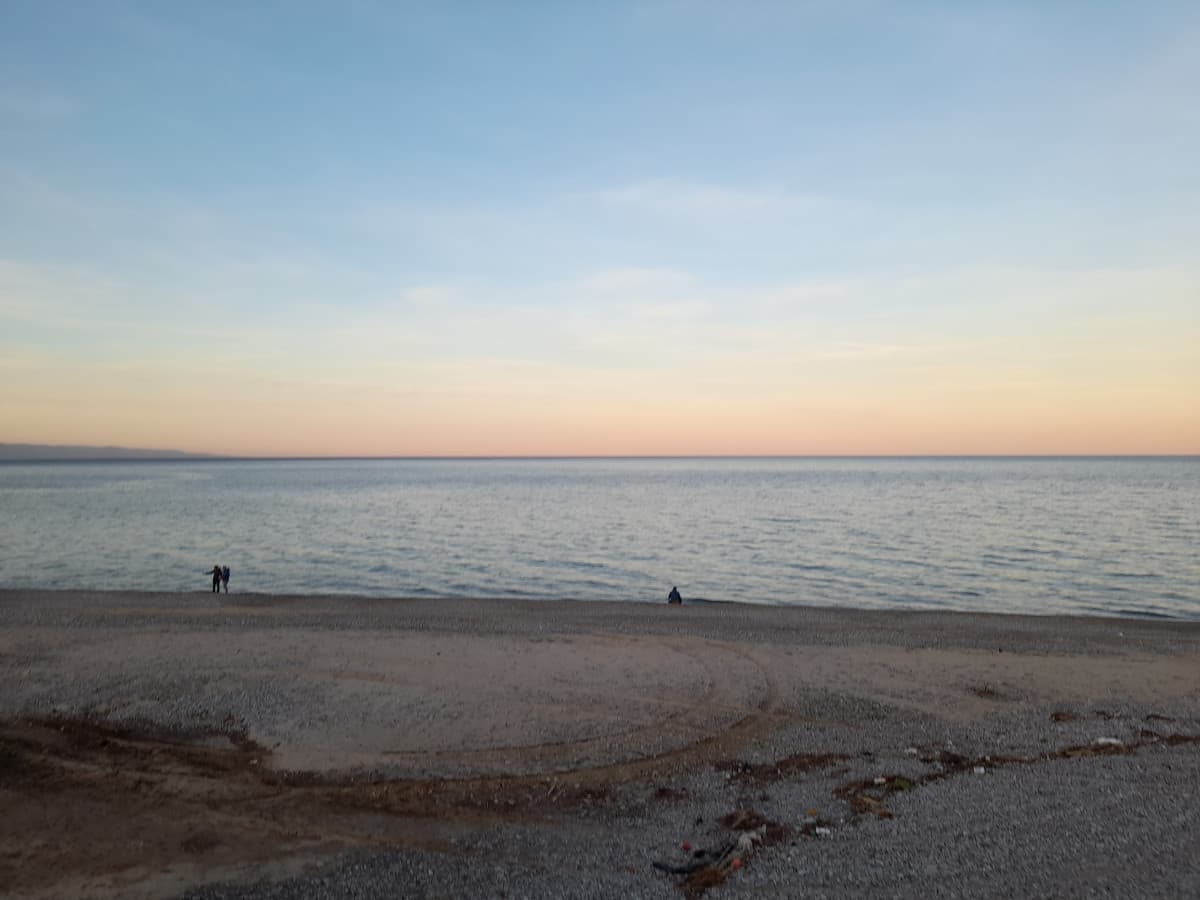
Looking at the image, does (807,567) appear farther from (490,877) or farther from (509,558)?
(490,877)

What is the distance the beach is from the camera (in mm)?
9000

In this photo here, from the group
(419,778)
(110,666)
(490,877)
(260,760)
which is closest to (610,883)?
(490,877)

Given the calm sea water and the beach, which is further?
the calm sea water

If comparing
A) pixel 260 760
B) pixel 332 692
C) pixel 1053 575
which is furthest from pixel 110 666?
pixel 1053 575

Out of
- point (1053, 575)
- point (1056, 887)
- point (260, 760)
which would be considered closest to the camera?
point (1056, 887)

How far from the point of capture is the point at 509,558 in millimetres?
44188

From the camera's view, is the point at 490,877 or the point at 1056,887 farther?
the point at 490,877

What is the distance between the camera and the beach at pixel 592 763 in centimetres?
900

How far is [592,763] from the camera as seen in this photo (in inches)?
499

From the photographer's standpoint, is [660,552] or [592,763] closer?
[592,763]

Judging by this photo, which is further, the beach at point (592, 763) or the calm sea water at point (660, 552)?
the calm sea water at point (660, 552)

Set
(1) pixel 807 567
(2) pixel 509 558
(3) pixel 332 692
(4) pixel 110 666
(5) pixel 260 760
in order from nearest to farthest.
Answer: (5) pixel 260 760 → (3) pixel 332 692 → (4) pixel 110 666 → (1) pixel 807 567 → (2) pixel 509 558

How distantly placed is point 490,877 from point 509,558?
116ft

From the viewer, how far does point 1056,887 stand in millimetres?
8289
